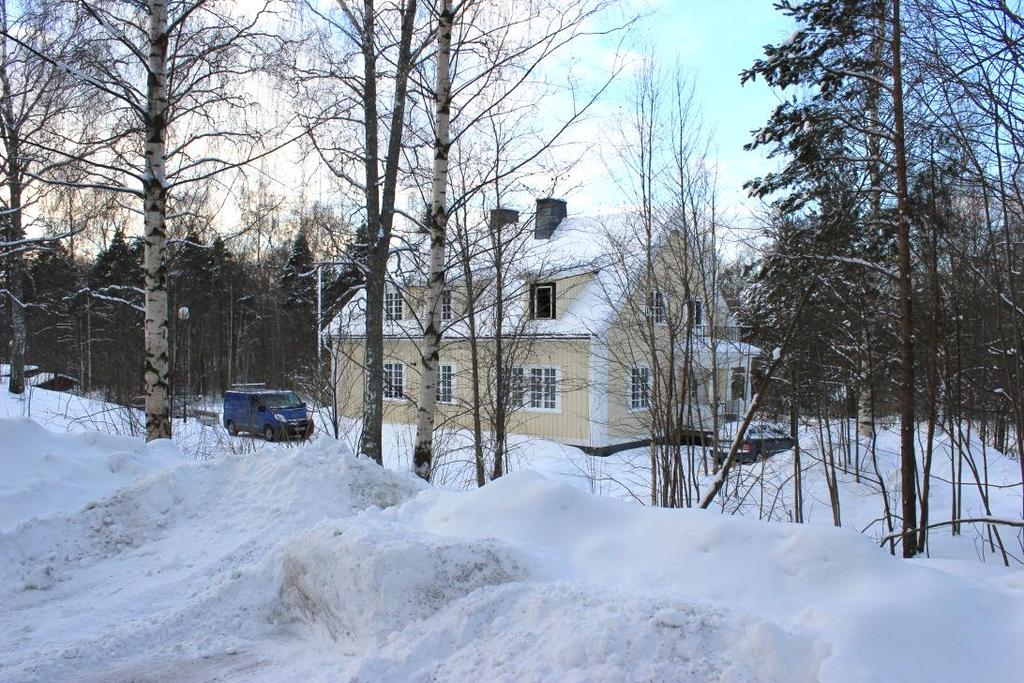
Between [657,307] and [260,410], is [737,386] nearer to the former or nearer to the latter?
[657,307]

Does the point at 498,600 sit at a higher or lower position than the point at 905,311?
lower

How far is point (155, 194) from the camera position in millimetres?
8141

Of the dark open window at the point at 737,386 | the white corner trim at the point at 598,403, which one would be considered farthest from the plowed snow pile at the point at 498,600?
the dark open window at the point at 737,386

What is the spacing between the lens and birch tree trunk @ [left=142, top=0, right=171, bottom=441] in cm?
814

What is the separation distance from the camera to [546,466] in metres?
16.2

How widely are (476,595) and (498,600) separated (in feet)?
0.48

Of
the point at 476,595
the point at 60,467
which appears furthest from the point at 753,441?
the point at 60,467

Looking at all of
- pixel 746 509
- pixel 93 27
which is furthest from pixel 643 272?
pixel 93 27

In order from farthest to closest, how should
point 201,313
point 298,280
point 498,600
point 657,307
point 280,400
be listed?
point 201,313 → point 298,280 → point 280,400 → point 657,307 → point 498,600

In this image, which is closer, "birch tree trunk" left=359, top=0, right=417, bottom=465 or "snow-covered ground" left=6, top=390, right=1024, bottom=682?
"snow-covered ground" left=6, top=390, right=1024, bottom=682

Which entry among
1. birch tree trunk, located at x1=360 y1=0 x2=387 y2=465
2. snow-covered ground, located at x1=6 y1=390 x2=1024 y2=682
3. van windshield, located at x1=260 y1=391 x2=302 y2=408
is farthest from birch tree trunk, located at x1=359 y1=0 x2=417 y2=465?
van windshield, located at x1=260 y1=391 x2=302 y2=408

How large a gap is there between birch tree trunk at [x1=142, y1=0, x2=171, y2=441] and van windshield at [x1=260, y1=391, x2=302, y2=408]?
560 inches

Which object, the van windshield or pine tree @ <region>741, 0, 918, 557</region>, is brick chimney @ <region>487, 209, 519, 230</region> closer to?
pine tree @ <region>741, 0, 918, 557</region>

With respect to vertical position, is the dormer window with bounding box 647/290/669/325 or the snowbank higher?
the dormer window with bounding box 647/290/669/325
